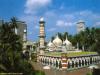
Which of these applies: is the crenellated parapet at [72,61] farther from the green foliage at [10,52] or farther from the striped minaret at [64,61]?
the green foliage at [10,52]

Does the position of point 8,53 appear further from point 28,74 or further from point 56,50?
point 56,50

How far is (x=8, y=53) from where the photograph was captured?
27.4 meters

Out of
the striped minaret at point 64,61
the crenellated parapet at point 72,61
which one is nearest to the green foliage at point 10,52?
the striped minaret at point 64,61

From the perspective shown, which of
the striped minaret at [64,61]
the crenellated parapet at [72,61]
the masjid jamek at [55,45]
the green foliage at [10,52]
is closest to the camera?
the green foliage at [10,52]

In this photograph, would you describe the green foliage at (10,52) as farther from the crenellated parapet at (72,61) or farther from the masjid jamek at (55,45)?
the masjid jamek at (55,45)

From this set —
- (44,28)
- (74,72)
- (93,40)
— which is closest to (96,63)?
(74,72)

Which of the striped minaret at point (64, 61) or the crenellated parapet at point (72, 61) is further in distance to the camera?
the crenellated parapet at point (72, 61)

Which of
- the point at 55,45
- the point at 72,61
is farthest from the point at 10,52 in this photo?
the point at 55,45

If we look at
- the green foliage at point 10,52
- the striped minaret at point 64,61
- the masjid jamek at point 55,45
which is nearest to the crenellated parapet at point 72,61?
the striped minaret at point 64,61

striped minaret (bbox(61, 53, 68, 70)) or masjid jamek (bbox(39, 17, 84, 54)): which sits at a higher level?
masjid jamek (bbox(39, 17, 84, 54))

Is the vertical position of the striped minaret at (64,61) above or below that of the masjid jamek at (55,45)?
below

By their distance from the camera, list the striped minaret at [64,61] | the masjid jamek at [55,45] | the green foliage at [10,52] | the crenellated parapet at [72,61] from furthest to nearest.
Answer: the masjid jamek at [55,45] < the crenellated parapet at [72,61] < the striped minaret at [64,61] < the green foliage at [10,52]

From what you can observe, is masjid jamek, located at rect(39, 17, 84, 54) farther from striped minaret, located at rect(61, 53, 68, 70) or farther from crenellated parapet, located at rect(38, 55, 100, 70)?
striped minaret, located at rect(61, 53, 68, 70)

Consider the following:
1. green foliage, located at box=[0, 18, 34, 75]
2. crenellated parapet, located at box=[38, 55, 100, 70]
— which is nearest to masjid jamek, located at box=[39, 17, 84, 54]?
crenellated parapet, located at box=[38, 55, 100, 70]
